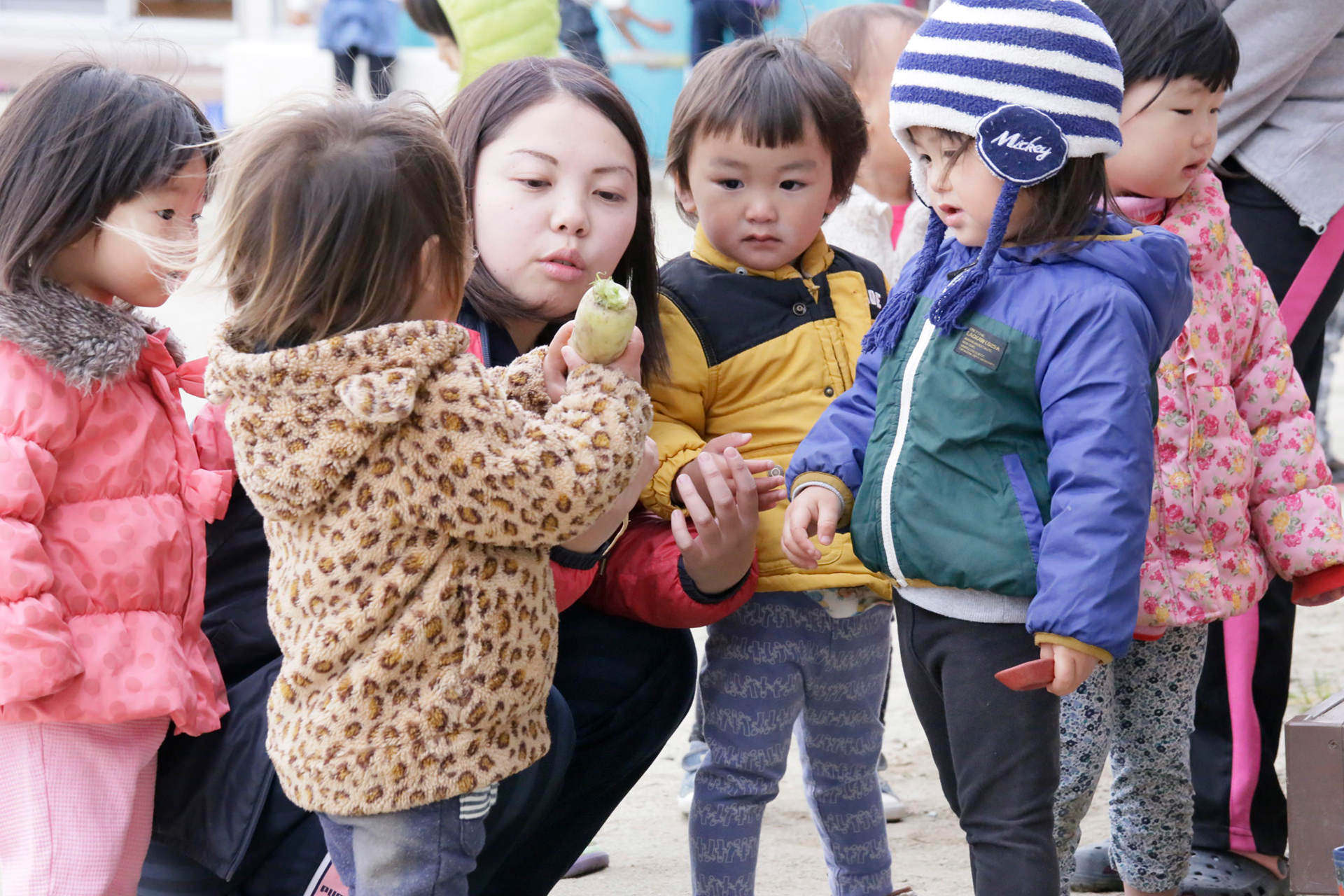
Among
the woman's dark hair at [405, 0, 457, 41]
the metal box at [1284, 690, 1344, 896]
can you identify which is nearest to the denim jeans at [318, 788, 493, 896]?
the metal box at [1284, 690, 1344, 896]

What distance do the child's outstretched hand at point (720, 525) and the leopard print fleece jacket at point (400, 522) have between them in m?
0.33

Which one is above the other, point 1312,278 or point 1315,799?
point 1312,278

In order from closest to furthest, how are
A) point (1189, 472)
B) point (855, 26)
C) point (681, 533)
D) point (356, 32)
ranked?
point (681, 533)
point (1189, 472)
point (855, 26)
point (356, 32)

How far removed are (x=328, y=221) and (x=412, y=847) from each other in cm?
69

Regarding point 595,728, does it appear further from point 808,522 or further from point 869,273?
point 869,273

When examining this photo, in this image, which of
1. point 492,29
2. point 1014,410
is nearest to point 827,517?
point 1014,410

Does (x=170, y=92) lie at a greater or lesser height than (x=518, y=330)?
greater

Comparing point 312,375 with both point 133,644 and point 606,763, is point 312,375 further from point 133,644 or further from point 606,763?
point 606,763

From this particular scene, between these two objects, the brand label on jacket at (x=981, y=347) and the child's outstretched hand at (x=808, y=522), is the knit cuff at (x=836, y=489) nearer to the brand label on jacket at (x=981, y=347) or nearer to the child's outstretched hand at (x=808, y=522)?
the child's outstretched hand at (x=808, y=522)

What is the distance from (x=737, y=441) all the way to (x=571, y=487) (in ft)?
1.58

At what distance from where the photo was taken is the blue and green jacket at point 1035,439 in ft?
5.49

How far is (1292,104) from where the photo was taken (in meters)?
2.46

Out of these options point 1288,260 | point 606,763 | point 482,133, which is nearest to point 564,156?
point 482,133

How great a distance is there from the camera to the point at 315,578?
5.30 ft
